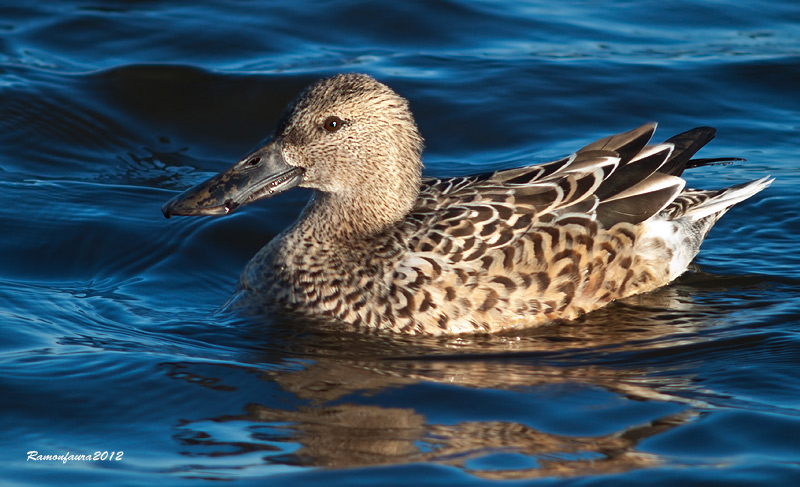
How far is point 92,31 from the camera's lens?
1262 cm

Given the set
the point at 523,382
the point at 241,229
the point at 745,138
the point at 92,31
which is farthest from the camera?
the point at 92,31

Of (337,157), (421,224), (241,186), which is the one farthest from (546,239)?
(241,186)

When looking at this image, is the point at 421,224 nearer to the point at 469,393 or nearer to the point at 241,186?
the point at 241,186

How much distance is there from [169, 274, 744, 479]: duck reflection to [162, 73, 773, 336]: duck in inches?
8.1

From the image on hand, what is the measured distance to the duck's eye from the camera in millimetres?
7312

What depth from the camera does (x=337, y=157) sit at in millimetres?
7383

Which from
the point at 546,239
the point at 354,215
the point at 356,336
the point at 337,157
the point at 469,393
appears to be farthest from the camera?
the point at 354,215

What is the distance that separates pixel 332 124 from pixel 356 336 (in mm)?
1316

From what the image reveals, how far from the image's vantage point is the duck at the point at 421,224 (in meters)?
7.11

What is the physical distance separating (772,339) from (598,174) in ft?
4.78

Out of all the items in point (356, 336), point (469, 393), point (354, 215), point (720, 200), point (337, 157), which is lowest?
point (469, 393)

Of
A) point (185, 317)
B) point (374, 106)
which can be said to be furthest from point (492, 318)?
point (185, 317)

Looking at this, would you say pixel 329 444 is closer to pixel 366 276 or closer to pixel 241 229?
pixel 366 276

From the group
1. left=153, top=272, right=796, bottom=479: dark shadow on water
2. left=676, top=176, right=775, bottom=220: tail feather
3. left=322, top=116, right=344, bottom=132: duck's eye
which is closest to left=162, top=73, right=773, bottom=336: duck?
left=322, top=116, right=344, bottom=132: duck's eye
